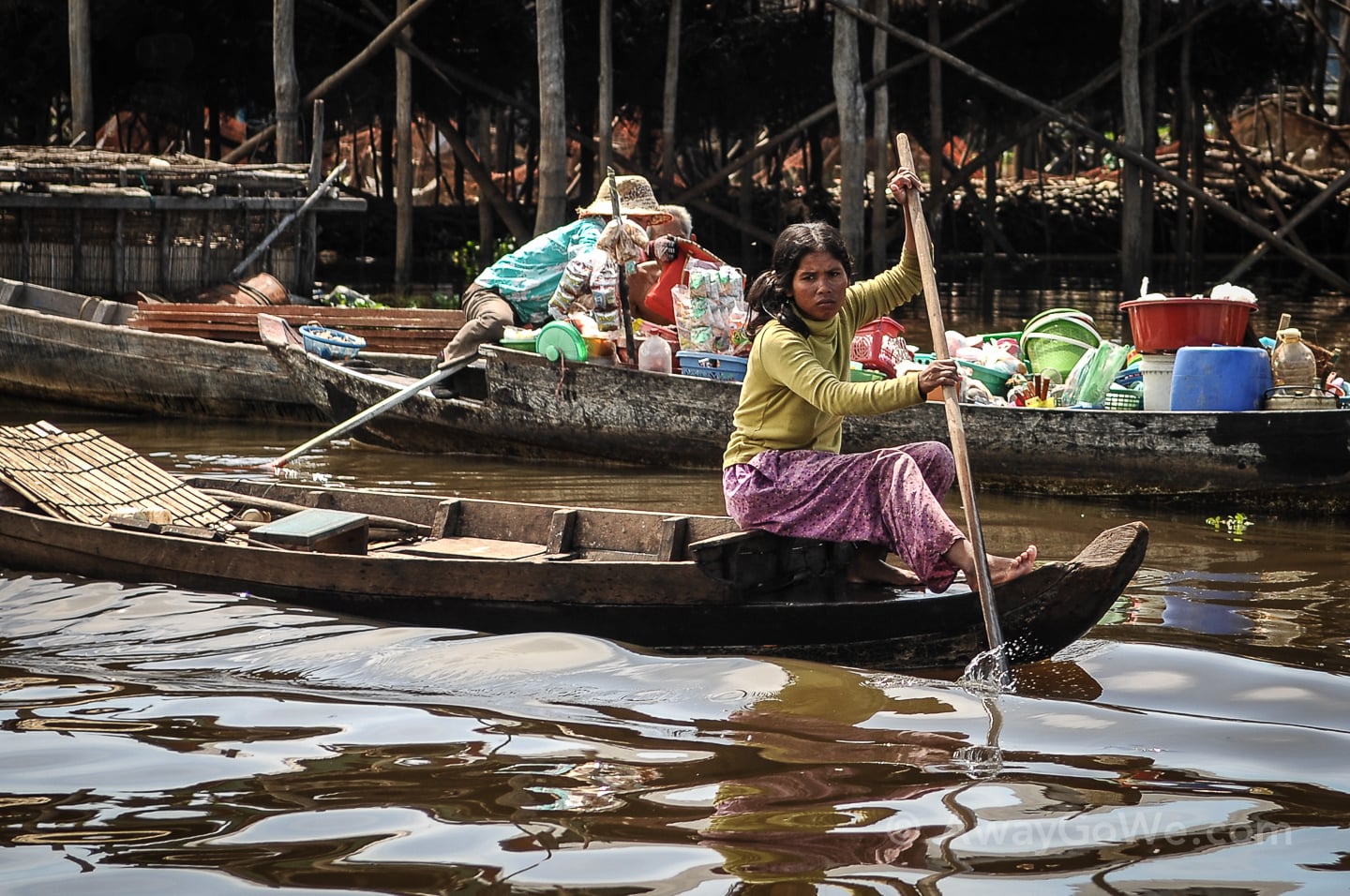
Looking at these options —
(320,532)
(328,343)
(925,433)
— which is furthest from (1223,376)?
(328,343)

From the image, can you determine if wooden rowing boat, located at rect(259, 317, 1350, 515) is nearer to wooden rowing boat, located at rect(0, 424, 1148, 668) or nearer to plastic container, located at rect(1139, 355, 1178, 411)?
plastic container, located at rect(1139, 355, 1178, 411)

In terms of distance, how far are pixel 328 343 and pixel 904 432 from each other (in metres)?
3.28

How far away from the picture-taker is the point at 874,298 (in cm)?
416

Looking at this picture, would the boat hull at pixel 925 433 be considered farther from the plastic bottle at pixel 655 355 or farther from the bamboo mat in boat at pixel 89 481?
the bamboo mat in boat at pixel 89 481

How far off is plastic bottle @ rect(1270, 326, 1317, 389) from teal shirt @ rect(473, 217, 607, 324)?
129 inches

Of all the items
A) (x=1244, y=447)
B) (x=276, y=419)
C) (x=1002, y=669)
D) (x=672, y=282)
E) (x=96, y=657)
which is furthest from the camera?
(x=276, y=419)

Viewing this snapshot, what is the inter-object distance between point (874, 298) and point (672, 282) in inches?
121

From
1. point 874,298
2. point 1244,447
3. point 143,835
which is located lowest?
point 143,835

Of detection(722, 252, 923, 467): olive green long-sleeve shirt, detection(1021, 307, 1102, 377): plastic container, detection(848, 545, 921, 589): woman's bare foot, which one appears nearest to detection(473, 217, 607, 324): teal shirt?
detection(1021, 307, 1102, 377): plastic container

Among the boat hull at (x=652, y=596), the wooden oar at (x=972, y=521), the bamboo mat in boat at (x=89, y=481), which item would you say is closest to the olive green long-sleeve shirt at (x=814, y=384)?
the wooden oar at (x=972, y=521)

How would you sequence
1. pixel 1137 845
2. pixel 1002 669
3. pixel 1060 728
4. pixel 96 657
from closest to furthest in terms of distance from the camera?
pixel 1137 845
pixel 1060 728
pixel 1002 669
pixel 96 657

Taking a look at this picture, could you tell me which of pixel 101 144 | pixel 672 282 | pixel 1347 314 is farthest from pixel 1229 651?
pixel 101 144

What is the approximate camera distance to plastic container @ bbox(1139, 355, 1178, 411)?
243 inches

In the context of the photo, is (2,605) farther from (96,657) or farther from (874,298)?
(874,298)
